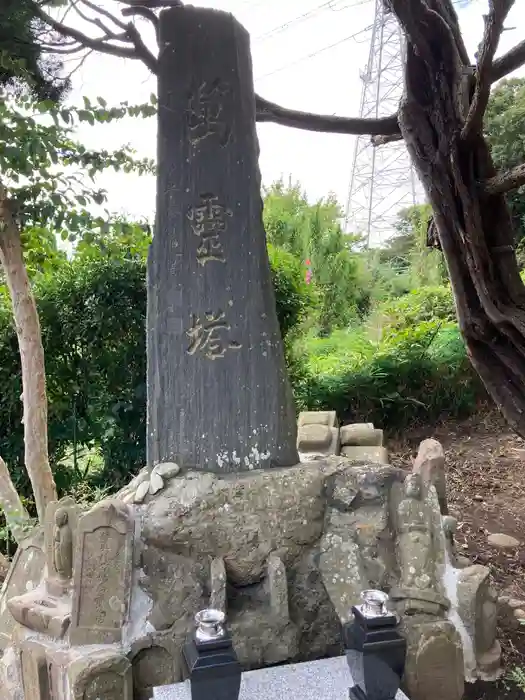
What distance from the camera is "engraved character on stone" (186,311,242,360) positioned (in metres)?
2.29

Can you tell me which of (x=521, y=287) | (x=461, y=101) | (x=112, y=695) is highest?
(x=461, y=101)

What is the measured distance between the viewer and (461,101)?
3277mm

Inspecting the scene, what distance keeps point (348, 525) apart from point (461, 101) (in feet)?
8.03

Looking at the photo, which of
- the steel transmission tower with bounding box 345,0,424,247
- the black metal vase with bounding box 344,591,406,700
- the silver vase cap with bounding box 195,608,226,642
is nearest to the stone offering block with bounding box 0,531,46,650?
the silver vase cap with bounding box 195,608,226,642

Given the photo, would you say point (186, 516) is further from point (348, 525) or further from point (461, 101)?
point (461, 101)

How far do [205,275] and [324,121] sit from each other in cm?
211

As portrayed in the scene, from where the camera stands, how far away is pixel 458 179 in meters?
3.19

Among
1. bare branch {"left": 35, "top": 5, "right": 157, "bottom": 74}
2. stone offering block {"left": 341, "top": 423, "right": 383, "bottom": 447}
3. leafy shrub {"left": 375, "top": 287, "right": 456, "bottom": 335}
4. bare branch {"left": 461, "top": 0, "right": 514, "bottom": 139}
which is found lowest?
stone offering block {"left": 341, "top": 423, "right": 383, "bottom": 447}

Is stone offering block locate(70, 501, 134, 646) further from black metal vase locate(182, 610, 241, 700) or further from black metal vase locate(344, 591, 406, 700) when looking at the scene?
black metal vase locate(344, 591, 406, 700)

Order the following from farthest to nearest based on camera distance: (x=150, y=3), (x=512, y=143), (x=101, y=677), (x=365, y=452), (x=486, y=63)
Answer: (x=512, y=143), (x=365, y=452), (x=150, y=3), (x=486, y=63), (x=101, y=677)

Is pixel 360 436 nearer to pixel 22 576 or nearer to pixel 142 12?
pixel 22 576

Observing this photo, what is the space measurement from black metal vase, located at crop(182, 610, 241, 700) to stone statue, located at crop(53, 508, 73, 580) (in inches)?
25.7

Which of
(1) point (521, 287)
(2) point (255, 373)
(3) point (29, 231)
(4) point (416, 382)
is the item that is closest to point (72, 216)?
(3) point (29, 231)

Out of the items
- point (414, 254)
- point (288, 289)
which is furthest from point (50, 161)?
point (414, 254)
